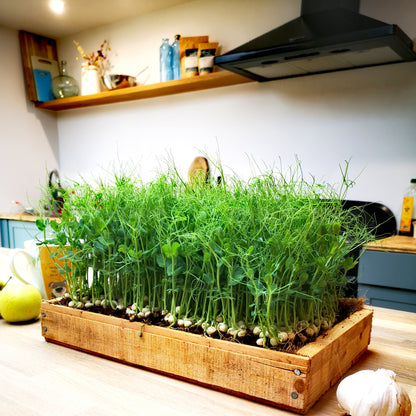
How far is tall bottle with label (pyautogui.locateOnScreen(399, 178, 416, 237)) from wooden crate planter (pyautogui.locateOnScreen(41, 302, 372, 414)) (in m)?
1.86

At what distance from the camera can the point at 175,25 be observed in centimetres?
339

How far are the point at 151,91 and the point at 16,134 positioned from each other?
157cm

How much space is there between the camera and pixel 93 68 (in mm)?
3773

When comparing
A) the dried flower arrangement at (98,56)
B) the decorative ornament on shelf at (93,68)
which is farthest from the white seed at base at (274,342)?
the dried flower arrangement at (98,56)

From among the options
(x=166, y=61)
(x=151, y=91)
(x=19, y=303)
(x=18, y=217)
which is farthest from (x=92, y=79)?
(x=19, y=303)

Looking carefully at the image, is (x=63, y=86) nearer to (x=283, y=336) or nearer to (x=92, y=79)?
(x=92, y=79)

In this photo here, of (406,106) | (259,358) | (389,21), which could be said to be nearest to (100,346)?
(259,358)

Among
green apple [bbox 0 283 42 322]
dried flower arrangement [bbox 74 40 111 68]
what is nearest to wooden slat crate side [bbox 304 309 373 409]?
green apple [bbox 0 283 42 322]

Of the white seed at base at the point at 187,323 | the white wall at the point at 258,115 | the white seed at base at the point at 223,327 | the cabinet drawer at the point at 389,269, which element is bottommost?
the cabinet drawer at the point at 389,269

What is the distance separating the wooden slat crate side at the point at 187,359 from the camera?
0.56 m

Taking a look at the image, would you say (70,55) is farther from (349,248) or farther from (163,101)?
(349,248)

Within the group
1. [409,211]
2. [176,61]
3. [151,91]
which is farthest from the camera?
[151,91]

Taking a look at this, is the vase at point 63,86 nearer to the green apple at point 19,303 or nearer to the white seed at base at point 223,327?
the green apple at point 19,303

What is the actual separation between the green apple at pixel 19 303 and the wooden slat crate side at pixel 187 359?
144mm
